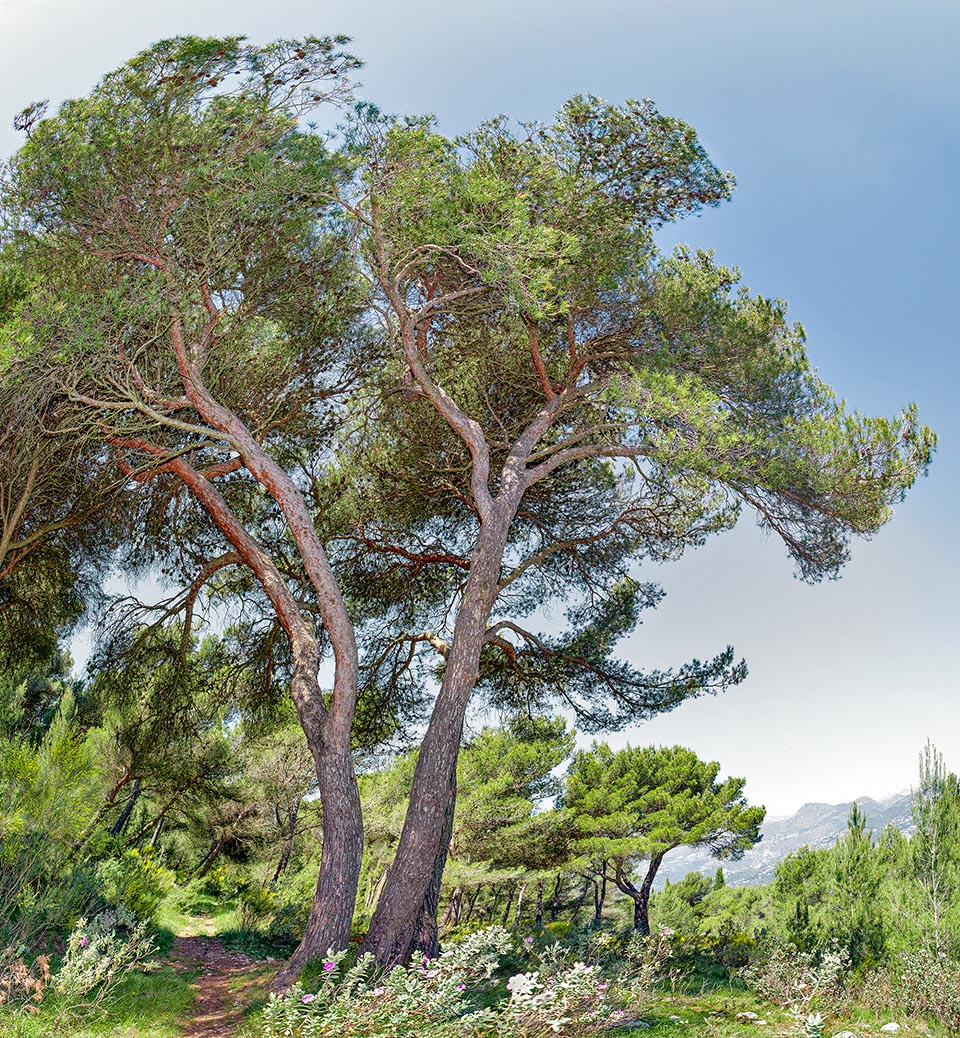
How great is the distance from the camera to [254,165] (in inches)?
278

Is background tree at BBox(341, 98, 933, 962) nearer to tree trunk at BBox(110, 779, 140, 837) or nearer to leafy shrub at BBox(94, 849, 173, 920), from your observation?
leafy shrub at BBox(94, 849, 173, 920)

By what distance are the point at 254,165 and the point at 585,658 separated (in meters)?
6.40

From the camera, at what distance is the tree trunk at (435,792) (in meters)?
6.62

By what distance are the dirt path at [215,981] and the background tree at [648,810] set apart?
814 cm

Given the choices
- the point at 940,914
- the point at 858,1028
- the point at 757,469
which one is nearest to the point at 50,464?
the point at 757,469

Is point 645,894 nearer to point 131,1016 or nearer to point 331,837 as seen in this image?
point 331,837

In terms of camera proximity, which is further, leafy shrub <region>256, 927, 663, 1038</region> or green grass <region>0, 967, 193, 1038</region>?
green grass <region>0, 967, 193, 1038</region>

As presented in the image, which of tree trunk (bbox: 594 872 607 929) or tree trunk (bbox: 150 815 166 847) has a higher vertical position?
tree trunk (bbox: 150 815 166 847)

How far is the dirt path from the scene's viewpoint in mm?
6027

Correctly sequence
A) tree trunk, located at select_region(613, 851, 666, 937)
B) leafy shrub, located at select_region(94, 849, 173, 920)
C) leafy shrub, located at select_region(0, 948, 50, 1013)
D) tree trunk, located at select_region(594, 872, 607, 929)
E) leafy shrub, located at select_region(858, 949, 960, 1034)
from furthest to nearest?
tree trunk, located at select_region(594, 872, 607, 929) → tree trunk, located at select_region(613, 851, 666, 937) → leafy shrub, located at select_region(94, 849, 173, 920) → leafy shrub, located at select_region(858, 949, 960, 1034) → leafy shrub, located at select_region(0, 948, 50, 1013)

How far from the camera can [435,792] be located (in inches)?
281

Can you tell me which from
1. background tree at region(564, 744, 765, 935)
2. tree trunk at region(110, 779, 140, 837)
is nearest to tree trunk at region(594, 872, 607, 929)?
background tree at region(564, 744, 765, 935)

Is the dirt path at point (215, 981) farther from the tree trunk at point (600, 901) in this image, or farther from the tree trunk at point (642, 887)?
the tree trunk at point (600, 901)

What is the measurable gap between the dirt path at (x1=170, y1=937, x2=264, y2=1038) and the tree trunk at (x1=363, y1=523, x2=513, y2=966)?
119 cm
